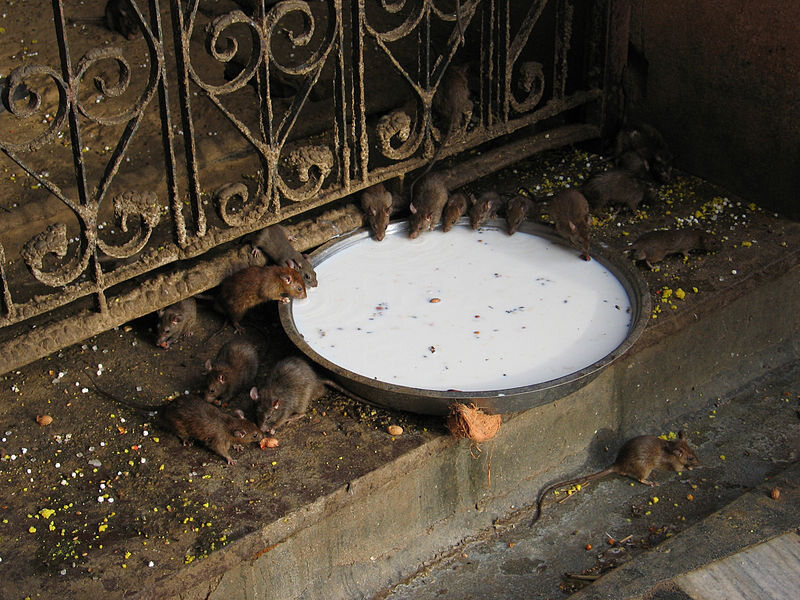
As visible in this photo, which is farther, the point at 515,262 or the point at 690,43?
the point at 690,43

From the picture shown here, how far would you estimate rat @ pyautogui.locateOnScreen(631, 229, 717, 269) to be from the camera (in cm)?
632

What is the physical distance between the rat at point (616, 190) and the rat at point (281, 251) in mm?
1898

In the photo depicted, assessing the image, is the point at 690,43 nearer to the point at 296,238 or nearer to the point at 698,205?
the point at 698,205

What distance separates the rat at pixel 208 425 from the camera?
500 cm

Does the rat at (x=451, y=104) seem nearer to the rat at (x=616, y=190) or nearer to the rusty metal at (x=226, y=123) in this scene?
the rusty metal at (x=226, y=123)

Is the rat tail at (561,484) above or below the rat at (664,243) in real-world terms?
below

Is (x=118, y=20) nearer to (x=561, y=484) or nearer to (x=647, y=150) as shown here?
(x=647, y=150)

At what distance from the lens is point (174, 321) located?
5.68 metres

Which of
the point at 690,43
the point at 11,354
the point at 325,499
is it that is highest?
the point at 690,43

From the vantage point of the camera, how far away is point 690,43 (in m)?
6.85

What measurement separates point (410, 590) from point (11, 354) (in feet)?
7.09

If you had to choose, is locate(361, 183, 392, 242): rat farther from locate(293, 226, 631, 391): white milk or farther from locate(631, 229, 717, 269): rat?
locate(631, 229, 717, 269): rat

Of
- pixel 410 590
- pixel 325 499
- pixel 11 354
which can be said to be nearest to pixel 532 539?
pixel 410 590

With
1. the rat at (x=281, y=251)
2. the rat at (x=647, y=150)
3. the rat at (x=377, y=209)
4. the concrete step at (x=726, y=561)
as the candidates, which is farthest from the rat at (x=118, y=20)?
the concrete step at (x=726, y=561)
